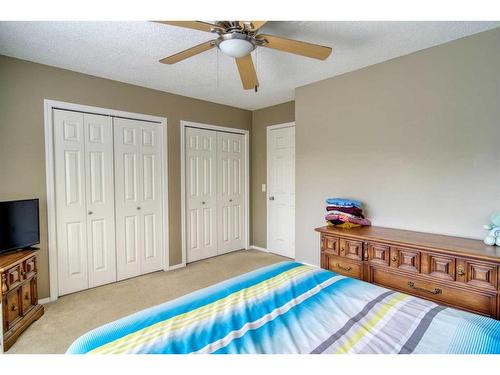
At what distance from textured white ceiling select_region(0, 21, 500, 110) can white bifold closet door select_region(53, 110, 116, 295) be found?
2.03ft

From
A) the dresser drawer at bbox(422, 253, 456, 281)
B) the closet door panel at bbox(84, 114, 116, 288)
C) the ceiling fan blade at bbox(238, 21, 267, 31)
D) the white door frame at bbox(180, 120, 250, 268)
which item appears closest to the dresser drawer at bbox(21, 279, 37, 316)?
the closet door panel at bbox(84, 114, 116, 288)

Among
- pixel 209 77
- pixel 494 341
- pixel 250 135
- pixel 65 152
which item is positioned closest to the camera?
pixel 494 341

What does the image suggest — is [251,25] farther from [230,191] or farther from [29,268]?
[230,191]

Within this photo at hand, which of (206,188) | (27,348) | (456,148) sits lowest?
(27,348)

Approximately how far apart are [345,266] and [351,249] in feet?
0.61

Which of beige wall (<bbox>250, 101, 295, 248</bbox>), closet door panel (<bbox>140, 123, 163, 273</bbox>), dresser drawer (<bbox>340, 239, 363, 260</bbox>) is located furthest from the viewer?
beige wall (<bbox>250, 101, 295, 248</bbox>)

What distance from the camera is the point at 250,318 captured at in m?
1.22

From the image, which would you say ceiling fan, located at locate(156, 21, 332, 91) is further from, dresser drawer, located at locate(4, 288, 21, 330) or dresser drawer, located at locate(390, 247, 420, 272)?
dresser drawer, located at locate(4, 288, 21, 330)

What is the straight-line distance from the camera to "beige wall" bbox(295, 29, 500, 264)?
213 cm

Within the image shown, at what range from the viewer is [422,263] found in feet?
6.70

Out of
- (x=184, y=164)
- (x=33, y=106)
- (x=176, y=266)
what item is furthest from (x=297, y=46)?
(x=176, y=266)

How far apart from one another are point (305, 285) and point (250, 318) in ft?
1.61
